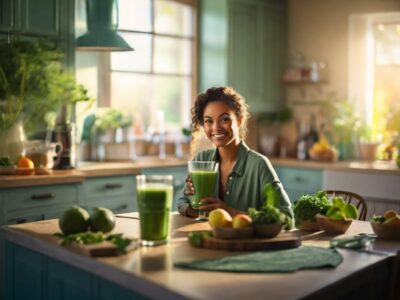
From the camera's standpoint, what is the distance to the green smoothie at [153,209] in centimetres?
189

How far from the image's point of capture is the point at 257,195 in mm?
2645

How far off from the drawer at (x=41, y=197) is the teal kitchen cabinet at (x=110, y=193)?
0.10m

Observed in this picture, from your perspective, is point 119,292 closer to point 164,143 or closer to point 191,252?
point 191,252

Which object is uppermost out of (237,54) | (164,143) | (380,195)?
(237,54)

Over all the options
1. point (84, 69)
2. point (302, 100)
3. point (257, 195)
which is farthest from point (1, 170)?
point (302, 100)

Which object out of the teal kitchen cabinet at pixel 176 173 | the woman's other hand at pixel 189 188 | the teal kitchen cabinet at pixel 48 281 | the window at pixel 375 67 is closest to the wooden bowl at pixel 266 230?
the woman's other hand at pixel 189 188

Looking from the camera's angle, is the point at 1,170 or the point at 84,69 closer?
the point at 1,170

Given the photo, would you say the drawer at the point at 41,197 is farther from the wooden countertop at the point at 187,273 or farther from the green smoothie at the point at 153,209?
the green smoothie at the point at 153,209

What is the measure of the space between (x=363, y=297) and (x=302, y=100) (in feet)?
13.4

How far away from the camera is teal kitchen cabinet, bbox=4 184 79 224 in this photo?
3.46m

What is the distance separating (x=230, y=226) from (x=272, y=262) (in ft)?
0.92

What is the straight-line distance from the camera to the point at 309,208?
7.32 feet

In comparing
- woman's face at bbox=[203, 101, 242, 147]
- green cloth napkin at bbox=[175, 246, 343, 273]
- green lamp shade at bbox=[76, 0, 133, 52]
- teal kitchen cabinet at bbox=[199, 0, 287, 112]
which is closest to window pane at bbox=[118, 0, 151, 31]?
teal kitchen cabinet at bbox=[199, 0, 287, 112]

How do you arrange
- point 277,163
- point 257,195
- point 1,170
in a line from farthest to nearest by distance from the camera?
point 277,163
point 1,170
point 257,195
